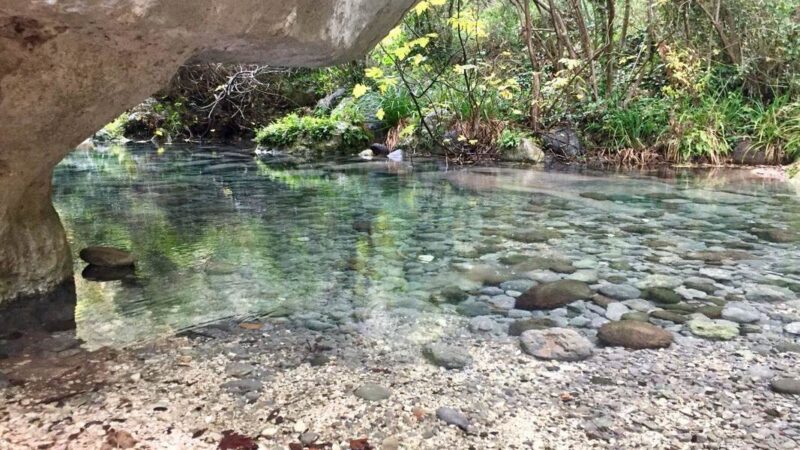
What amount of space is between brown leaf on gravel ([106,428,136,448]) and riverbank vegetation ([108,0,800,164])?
6360mm

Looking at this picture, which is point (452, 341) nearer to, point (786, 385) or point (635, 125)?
point (786, 385)

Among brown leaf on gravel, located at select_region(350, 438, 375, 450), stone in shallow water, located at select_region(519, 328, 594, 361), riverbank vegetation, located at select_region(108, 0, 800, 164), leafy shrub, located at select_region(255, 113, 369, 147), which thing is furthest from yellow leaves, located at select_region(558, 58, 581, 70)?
brown leaf on gravel, located at select_region(350, 438, 375, 450)

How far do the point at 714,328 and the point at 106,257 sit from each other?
322 cm

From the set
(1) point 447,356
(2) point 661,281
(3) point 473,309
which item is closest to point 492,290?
(3) point 473,309

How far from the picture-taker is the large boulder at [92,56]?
1.71m

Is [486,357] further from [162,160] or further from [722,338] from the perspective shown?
[162,160]

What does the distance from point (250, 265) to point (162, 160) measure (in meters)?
7.40

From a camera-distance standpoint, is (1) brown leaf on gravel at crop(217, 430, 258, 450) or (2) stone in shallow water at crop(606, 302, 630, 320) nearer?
(1) brown leaf on gravel at crop(217, 430, 258, 450)

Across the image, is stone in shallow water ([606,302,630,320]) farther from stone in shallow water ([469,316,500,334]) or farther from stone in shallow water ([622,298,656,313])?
stone in shallow water ([469,316,500,334])

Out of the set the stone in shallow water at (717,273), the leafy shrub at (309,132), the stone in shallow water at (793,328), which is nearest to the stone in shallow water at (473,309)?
the stone in shallow water at (793,328)

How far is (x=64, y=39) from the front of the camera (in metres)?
1.87

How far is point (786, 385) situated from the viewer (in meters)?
1.96

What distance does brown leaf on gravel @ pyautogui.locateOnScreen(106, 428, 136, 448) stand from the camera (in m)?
1.60

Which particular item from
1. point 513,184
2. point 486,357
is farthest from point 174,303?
point 513,184
